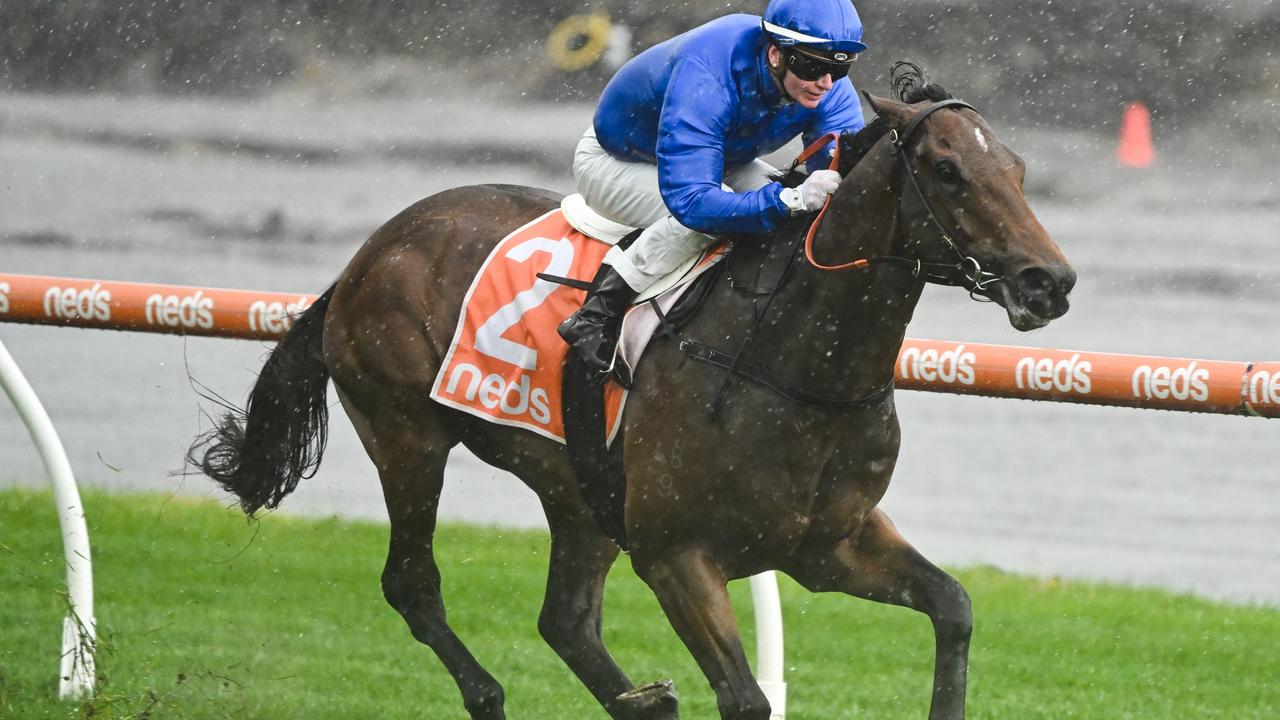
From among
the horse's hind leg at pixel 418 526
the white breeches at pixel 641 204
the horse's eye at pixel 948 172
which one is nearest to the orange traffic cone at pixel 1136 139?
the horse's hind leg at pixel 418 526

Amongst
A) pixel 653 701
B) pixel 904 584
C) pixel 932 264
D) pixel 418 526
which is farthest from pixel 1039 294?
pixel 418 526

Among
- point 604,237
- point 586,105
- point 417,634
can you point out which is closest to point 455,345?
point 604,237

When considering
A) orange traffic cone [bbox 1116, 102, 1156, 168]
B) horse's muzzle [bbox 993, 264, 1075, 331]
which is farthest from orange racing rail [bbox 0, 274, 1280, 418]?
orange traffic cone [bbox 1116, 102, 1156, 168]

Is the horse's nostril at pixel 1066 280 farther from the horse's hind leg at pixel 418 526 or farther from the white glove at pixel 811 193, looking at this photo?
the horse's hind leg at pixel 418 526

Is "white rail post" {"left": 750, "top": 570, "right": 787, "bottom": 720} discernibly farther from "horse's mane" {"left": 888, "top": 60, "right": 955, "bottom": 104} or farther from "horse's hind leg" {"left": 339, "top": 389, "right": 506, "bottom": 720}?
"horse's mane" {"left": 888, "top": 60, "right": 955, "bottom": 104}

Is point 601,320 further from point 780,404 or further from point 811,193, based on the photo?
point 811,193

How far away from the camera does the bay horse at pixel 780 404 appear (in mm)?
3520

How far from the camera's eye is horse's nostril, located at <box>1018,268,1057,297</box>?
328 cm

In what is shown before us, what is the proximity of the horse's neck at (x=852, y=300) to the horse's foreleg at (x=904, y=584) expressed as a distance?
425 millimetres

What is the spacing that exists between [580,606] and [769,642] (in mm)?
550

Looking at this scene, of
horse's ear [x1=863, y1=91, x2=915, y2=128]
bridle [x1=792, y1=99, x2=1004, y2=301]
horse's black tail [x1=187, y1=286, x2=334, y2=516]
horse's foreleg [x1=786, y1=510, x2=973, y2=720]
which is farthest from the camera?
horse's black tail [x1=187, y1=286, x2=334, y2=516]

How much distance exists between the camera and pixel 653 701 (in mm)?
4184

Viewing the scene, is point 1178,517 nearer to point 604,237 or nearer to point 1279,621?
point 1279,621

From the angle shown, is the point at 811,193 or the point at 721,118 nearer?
the point at 811,193
